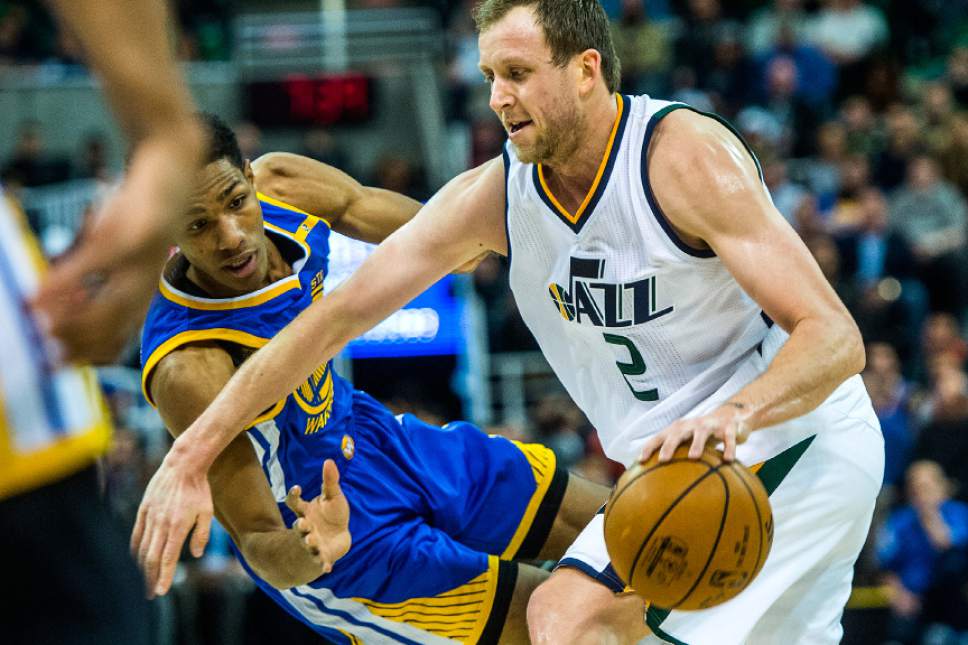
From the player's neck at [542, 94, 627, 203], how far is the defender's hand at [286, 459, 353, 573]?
40.8 inches

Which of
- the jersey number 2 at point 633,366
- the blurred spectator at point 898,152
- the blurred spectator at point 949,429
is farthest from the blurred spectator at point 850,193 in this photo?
the jersey number 2 at point 633,366

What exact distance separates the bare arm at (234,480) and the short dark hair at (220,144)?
1.91 ft

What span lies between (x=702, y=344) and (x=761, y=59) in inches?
394

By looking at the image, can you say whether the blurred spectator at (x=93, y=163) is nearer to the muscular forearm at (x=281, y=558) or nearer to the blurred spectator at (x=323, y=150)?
the blurred spectator at (x=323, y=150)

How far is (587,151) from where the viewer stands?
12.4ft

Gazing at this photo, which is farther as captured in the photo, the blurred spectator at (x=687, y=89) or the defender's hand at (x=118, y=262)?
the blurred spectator at (x=687, y=89)

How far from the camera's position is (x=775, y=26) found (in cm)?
1377

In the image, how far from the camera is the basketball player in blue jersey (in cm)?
402

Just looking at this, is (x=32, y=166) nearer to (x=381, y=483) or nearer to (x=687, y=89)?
(x=687, y=89)

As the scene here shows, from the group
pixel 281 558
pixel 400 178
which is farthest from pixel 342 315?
pixel 400 178

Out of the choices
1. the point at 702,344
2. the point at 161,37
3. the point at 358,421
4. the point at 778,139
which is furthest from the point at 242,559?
the point at 778,139

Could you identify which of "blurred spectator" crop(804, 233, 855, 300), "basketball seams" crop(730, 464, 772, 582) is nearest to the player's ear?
"basketball seams" crop(730, 464, 772, 582)

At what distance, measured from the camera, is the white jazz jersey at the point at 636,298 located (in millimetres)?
3689

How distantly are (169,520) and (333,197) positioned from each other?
1715 mm
